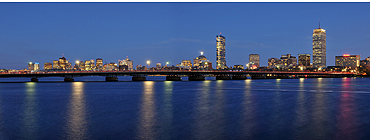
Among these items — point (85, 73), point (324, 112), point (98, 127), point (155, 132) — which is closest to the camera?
point (155, 132)

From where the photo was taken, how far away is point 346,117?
2900 cm

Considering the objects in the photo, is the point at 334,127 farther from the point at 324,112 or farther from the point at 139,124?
the point at 139,124

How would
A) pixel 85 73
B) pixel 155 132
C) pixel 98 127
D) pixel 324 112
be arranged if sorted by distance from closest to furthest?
1. pixel 155 132
2. pixel 98 127
3. pixel 324 112
4. pixel 85 73

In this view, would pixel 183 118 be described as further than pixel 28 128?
Yes

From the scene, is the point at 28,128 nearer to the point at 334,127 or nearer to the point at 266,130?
the point at 266,130

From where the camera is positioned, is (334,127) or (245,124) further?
(245,124)

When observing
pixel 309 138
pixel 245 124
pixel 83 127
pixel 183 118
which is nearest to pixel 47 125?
pixel 83 127

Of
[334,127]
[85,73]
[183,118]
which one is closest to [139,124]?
[183,118]

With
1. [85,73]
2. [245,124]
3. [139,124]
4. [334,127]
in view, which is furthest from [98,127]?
[85,73]

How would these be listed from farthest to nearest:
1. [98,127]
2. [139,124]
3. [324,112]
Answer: [324,112]
[139,124]
[98,127]

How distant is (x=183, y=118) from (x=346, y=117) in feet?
48.5

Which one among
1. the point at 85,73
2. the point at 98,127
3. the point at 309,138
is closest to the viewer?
the point at 309,138

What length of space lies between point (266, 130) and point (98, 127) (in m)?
11.9

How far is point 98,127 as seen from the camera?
2312cm
